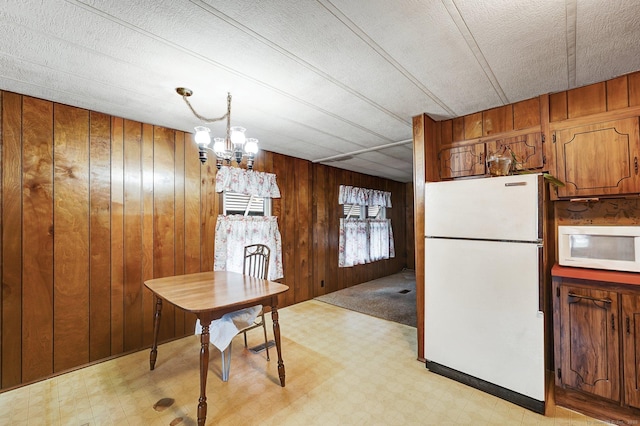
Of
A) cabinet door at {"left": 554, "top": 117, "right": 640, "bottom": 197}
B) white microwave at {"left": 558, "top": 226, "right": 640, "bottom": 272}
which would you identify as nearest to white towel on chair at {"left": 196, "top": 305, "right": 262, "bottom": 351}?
white microwave at {"left": 558, "top": 226, "right": 640, "bottom": 272}

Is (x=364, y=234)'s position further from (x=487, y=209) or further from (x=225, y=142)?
(x=225, y=142)

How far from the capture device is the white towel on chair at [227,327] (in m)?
2.11

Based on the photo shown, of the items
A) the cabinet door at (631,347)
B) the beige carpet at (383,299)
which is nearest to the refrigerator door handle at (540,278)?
the cabinet door at (631,347)

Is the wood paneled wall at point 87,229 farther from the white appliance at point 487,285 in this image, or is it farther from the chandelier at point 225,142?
the white appliance at point 487,285

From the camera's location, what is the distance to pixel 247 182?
3.64 meters

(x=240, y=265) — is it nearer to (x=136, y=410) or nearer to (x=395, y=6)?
(x=136, y=410)

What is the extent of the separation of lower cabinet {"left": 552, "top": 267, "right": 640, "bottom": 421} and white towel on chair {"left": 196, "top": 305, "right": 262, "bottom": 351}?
2295 millimetres

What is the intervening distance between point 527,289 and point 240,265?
9.84 ft

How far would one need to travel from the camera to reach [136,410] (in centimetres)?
188

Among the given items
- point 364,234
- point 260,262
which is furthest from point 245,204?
point 364,234

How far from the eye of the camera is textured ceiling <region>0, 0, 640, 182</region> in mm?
1343

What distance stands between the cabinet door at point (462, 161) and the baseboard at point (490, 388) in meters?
1.74

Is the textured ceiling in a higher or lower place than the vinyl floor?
higher

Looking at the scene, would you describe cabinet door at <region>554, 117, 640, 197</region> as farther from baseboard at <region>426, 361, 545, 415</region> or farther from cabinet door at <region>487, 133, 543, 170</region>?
baseboard at <region>426, 361, 545, 415</region>
